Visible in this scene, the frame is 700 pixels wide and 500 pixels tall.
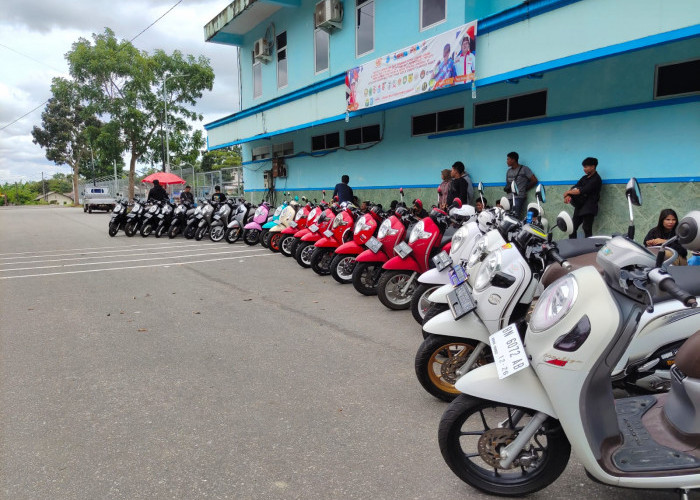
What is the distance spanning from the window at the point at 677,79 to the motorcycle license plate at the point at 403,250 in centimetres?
470

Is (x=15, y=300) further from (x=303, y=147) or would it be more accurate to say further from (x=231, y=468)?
(x=303, y=147)

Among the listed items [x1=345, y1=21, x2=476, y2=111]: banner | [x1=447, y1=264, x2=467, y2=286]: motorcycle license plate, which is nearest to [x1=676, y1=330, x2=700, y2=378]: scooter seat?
[x1=447, y1=264, x2=467, y2=286]: motorcycle license plate

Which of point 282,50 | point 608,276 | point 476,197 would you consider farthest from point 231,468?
point 282,50

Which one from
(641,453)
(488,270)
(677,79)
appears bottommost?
(641,453)

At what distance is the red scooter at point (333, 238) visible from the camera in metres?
7.69

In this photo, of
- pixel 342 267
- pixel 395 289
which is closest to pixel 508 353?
pixel 395 289

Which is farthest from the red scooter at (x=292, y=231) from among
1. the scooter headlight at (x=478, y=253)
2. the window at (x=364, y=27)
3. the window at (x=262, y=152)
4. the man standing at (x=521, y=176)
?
the window at (x=262, y=152)

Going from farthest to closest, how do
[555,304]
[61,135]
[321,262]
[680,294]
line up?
1. [61,135]
2. [321,262]
3. [555,304]
4. [680,294]

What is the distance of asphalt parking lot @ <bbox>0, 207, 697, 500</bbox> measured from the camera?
255cm

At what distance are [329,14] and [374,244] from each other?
9665 mm

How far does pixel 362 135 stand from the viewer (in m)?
13.6

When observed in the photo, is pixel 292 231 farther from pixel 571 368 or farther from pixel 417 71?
pixel 571 368

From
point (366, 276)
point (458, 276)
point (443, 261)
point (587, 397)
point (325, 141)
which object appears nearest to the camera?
point (587, 397)

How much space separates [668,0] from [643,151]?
2301mm
